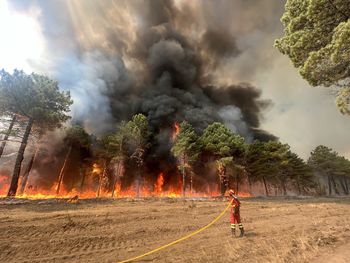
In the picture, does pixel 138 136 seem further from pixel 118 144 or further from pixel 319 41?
pixel 319 41

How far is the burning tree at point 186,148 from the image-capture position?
36.4 meters

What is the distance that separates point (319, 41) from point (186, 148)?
89.2 feet

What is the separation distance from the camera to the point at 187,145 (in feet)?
A: 120

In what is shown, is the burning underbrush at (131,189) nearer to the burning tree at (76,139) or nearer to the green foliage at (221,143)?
the burning tree at (76,139)

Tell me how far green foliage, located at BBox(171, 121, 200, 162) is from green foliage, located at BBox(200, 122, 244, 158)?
2.01 m

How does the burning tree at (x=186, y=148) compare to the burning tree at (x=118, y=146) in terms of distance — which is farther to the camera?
the burning tree at (x=186, y=148)

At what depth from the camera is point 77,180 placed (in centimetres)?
4875

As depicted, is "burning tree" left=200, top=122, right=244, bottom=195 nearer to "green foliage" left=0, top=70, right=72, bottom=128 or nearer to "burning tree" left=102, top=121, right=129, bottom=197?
"burning tree" left=102, top=121, right=129, bottom=197

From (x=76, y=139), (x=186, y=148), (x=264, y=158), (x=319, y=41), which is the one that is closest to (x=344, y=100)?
(x=319, y=41)

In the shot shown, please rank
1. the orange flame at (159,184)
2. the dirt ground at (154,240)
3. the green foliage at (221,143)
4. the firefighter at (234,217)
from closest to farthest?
the dirt ground at (154,240)
the firefighter at (234,217)
the green foliage at (221,143)
the orange flame at (159,184)

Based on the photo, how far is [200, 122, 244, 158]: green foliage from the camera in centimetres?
3744

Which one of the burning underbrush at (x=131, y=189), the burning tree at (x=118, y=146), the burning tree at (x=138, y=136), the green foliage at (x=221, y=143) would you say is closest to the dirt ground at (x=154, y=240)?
the burning tree at (x=118, y=146)

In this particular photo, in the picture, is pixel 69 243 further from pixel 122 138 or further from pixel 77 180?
pixel 77 180

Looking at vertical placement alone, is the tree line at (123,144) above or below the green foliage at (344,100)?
above
